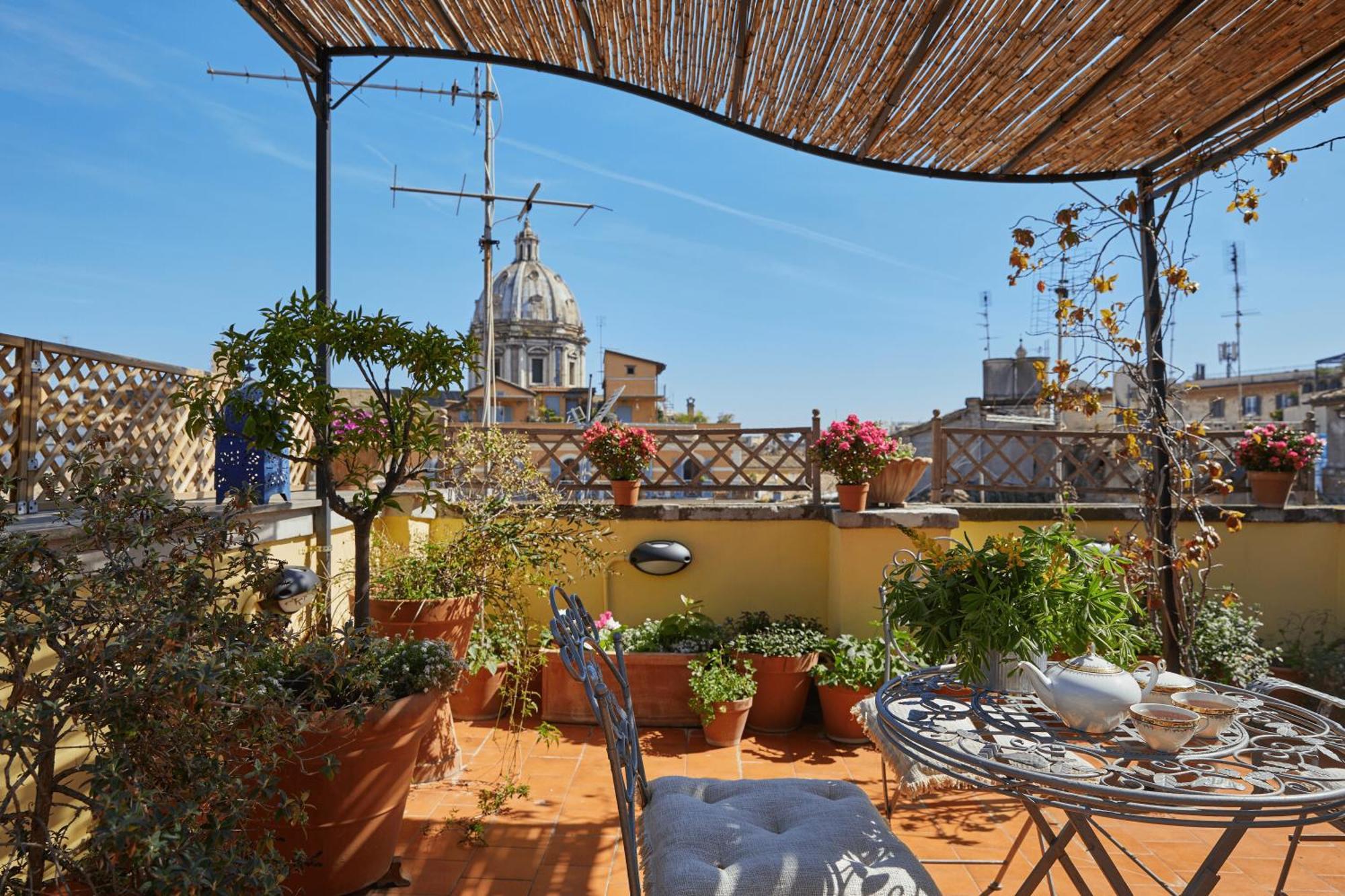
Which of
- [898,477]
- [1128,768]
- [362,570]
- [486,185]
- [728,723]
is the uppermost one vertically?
[486,185]

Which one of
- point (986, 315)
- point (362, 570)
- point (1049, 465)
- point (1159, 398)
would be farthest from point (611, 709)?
point (986, 315)

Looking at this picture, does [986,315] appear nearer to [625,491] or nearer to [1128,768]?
[625,491]

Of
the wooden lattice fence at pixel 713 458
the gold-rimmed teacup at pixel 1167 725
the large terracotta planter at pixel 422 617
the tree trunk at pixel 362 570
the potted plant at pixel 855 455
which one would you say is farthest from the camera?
the wooden lattice fence at pixel 713 458

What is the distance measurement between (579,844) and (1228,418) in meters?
42.2

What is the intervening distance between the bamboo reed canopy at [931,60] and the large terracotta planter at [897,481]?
5.87 ft

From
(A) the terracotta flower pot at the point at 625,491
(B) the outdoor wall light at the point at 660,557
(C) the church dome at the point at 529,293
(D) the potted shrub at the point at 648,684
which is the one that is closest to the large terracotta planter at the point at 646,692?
(D) the potted shrub at the point at 648,684

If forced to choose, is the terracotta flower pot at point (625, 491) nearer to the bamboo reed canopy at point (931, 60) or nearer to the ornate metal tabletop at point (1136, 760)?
the bamboo reed canopy at point (931, 60)

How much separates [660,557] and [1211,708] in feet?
10.9

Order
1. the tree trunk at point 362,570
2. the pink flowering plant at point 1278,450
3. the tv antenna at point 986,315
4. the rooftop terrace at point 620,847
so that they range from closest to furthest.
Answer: the rooftop terrace at point 620,847
the tree trunk at point 362,570
the pink flowering plant at point 1278,450
the tv antenna at point 986,315

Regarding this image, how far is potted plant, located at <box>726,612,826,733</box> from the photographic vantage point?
4.40 m

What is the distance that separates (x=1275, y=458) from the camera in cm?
499

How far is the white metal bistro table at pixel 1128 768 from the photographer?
154cm

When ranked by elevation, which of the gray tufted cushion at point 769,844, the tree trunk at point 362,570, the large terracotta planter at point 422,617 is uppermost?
the tree trunk at point 362,570

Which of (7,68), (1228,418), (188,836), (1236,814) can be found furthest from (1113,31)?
(1228,418)
